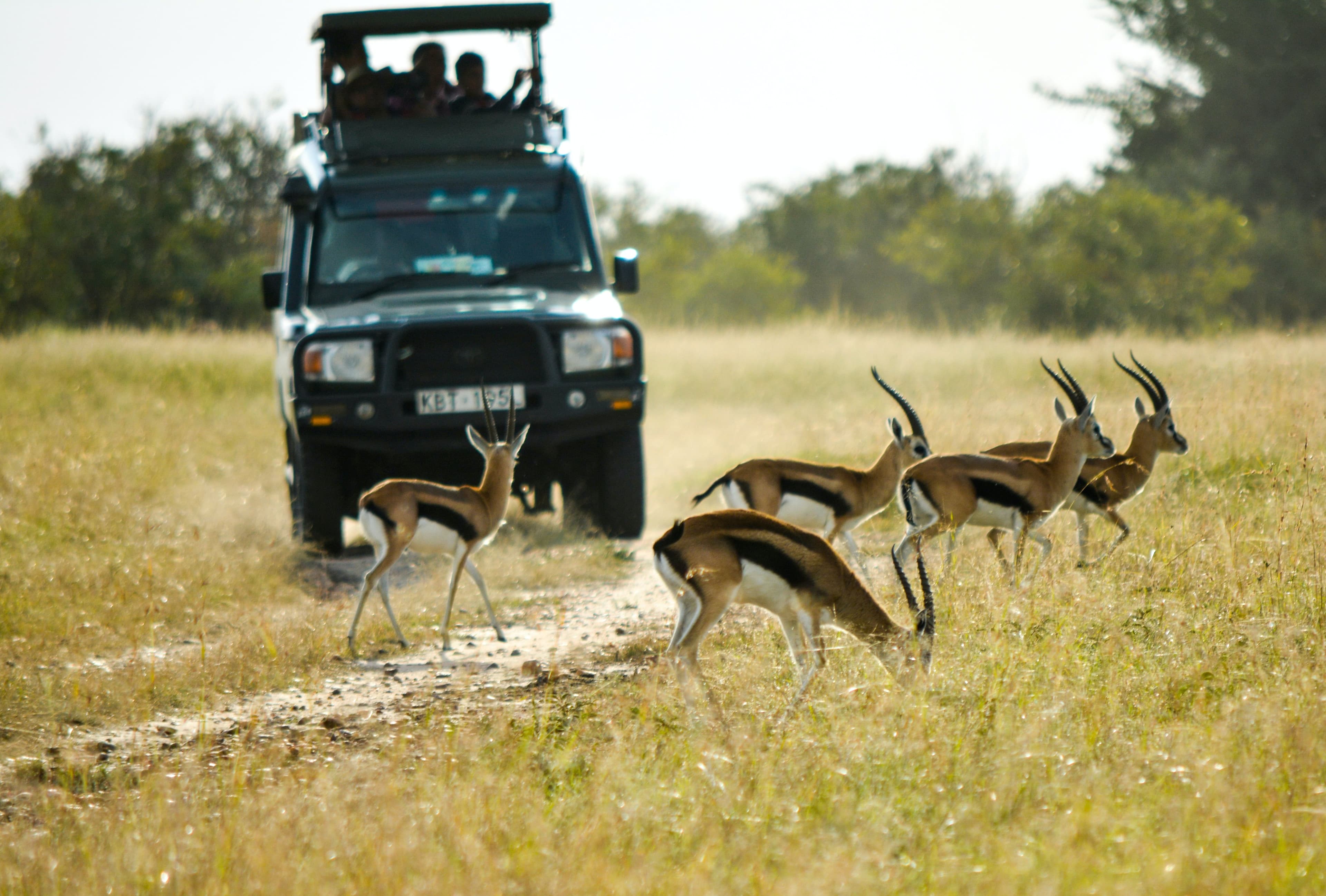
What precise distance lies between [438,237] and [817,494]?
327cm

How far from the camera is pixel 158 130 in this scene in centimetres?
3553

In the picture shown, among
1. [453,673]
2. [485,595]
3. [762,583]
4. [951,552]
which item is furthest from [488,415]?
[762,583]

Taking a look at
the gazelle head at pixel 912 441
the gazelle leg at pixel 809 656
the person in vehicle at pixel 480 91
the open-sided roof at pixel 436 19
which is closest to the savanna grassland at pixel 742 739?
the gazelle leg at pixel 809 656

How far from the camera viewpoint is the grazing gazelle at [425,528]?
6.79 metres

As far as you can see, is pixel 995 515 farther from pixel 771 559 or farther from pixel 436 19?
pixel 436 19

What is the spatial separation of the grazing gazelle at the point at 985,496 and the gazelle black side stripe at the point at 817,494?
55cm

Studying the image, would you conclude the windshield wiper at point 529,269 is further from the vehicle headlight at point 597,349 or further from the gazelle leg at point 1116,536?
the gazelle leg at point 1116,536

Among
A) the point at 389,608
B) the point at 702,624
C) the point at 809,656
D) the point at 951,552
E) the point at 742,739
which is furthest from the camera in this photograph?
→ the point at 389,608

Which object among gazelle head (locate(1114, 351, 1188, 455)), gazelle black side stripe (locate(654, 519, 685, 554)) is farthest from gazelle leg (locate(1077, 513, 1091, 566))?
gazelle black side stripe (locate(654, 519, 685, 554))

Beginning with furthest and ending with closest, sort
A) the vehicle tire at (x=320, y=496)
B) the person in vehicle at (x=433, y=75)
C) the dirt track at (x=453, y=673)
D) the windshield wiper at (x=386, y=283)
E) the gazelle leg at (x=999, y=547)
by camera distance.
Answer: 1. the person in vehicle at (x=433, y=75)
2. the windshield wiper at (x=386, y=283)
3. the vehicle tire at (x=320, y=496)
4. the gazelle leg at (x=999, y=547)
5. the dirt track at (x=453, y=673)

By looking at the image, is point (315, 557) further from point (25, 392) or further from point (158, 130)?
point (158, 130)

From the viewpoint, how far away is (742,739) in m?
4.25

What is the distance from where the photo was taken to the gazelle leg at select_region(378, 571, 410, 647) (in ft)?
21.9

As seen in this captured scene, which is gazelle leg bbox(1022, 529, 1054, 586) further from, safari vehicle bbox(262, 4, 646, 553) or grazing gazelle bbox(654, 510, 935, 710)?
safari vehicle bbox(262, 4, 646, 553)
